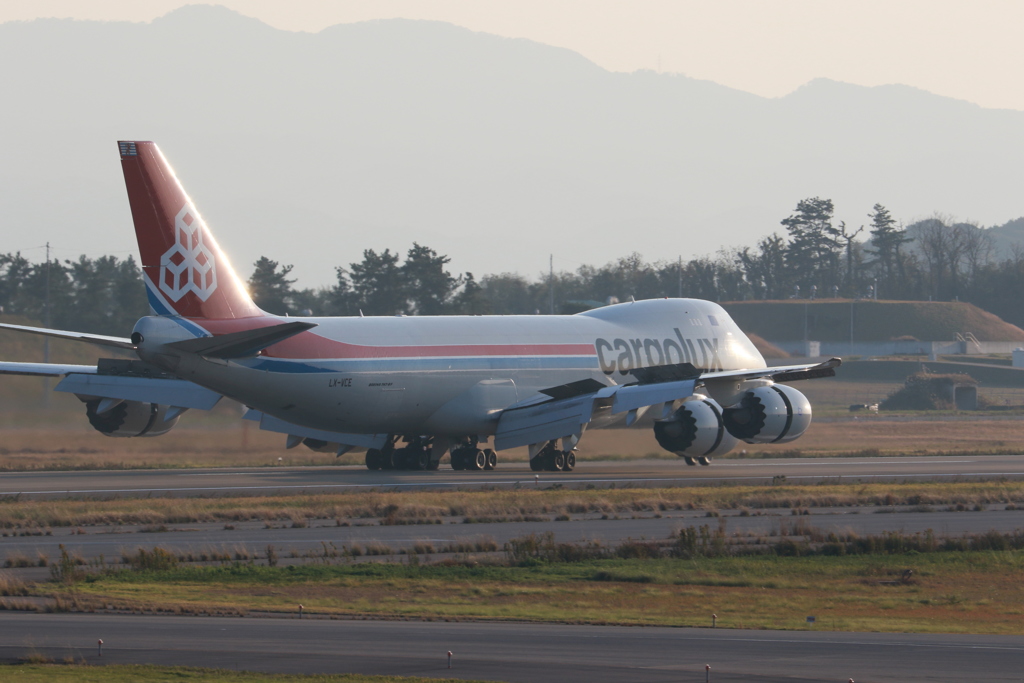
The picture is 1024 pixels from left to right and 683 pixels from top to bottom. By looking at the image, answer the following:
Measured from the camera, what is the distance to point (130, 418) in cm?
4341

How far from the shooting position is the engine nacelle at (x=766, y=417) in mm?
41969

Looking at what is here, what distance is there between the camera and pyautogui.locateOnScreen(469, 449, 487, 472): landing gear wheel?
4528cm

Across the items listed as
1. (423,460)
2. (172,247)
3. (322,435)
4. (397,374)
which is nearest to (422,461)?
(423,460)

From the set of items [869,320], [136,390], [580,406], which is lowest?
[580,406]

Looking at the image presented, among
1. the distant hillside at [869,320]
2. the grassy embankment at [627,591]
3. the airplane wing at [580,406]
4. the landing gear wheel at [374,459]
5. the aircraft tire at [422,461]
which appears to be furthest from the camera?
the distant hillside at [869,320]

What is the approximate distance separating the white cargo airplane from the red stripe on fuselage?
0.15ft

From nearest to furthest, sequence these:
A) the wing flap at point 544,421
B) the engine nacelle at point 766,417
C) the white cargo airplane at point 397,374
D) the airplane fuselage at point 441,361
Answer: the white cargo airplane at point 397,374
the airplane fuselage at point 441,361
the engine nacelle at point 766,417
the wing flap at point 544,421

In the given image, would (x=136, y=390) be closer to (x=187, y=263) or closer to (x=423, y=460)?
(x=187, y=263)

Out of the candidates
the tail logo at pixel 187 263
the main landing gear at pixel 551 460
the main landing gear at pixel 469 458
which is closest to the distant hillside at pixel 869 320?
the main landing gear at pixel 469 458

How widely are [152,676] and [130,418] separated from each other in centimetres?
3064

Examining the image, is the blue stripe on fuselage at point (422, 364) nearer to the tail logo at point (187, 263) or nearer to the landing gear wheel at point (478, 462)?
the tail logo at point (187, 263)

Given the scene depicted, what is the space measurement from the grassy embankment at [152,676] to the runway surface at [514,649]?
36cm

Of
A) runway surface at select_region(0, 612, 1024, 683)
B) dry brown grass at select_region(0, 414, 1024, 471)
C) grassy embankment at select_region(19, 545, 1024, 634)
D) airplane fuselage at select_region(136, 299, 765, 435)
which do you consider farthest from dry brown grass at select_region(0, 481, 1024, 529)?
runway surface at select_region(0, 612, 1024, 683)

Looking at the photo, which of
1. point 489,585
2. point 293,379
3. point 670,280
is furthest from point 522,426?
point 670,280
